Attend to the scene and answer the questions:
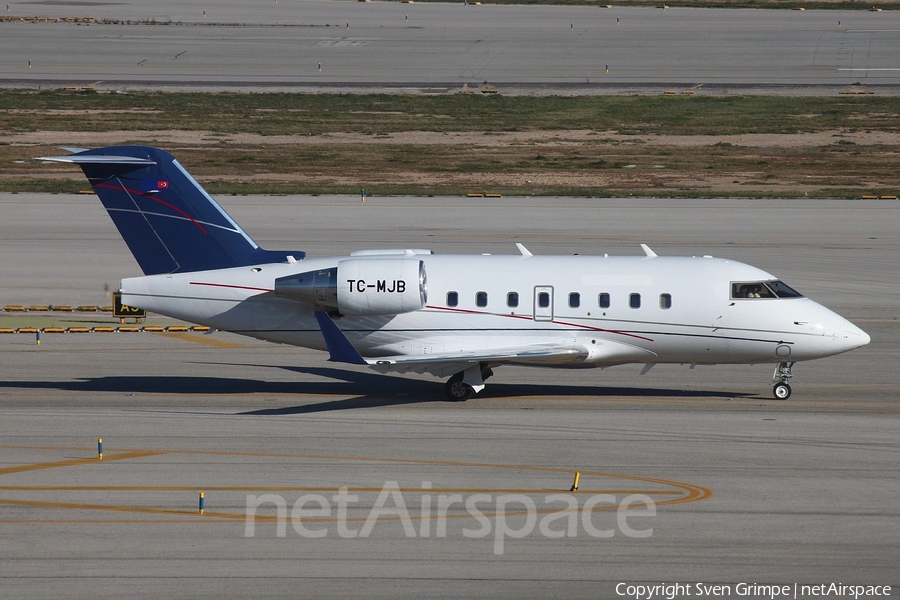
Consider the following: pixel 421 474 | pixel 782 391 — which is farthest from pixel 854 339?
pixel 421 474

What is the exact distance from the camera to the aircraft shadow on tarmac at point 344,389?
25828 millimetres

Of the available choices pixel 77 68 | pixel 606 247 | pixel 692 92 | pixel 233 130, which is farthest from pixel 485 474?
pixel 77 68

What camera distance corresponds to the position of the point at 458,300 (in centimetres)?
2514

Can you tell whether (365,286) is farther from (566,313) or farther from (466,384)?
(566,313)

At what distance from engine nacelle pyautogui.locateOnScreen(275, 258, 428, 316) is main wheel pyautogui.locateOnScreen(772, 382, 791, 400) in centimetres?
845

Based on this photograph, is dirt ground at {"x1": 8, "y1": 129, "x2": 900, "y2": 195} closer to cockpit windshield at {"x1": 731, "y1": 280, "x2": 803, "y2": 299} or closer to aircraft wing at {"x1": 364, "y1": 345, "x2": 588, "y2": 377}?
cockpit windshield at {"x1": 731, "y1": 280, "x2": 803, "y2": 299}

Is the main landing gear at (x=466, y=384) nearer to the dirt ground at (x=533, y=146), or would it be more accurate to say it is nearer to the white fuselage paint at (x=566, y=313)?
the white fuselage paint at (x=566, y=313)

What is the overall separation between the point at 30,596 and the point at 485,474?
8.18 m

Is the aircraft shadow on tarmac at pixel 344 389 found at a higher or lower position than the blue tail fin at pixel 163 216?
lower

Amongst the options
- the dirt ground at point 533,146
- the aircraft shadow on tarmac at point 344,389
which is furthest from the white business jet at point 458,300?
the dirt ground at point 533,146

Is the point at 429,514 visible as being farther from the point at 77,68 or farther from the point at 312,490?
the point at 77,68

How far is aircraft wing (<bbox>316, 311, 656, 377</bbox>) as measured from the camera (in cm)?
2405

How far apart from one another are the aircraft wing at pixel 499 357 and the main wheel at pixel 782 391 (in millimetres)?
3019

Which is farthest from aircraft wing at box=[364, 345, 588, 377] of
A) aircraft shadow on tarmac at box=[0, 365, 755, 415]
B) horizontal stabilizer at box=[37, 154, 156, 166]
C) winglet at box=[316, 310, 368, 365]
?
horizontal stabilizer at box=[37, 154, 156, 166]
